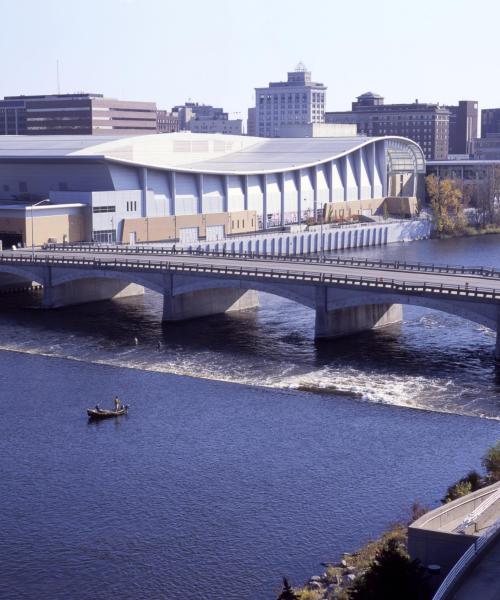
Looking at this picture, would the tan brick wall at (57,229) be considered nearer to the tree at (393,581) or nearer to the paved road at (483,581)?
the tree at (393,581)

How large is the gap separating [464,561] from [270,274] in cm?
5526

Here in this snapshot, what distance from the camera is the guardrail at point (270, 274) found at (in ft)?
256

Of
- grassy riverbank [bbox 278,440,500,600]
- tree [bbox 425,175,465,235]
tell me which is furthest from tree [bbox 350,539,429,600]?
tree [bbox 425,175,465,235]

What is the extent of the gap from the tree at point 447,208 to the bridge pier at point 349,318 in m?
87.8

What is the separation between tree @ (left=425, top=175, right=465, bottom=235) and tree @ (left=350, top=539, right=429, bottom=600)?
14128 centimetres

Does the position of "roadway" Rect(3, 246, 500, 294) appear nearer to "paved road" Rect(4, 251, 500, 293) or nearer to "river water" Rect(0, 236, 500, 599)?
"paved road" Rect(4, 251, 500, 293)

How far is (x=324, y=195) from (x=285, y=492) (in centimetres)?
12187

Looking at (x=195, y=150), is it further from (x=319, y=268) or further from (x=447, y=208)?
(x=319, y=268)

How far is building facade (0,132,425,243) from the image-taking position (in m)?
135

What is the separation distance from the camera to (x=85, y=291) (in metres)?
104

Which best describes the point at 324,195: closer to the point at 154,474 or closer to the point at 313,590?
the point at 154,474

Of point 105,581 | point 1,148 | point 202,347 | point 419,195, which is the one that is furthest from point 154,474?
point 419,195

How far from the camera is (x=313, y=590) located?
39531mm

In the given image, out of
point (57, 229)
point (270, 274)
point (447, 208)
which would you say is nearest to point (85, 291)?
point (270, 274)
